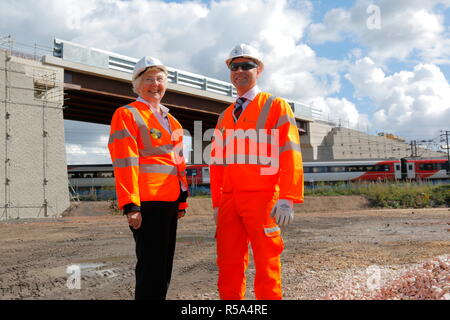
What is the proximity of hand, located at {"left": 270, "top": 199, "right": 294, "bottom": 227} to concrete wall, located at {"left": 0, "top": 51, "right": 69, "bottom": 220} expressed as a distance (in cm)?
1918

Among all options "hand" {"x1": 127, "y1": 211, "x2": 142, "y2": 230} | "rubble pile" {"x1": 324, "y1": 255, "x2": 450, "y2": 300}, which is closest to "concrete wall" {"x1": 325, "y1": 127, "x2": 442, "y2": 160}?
"rubble pile" {"x1": 324, "y1": 255, "x2": 450, "y2": 300}

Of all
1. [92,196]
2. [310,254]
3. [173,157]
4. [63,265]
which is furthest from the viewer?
[92,196]

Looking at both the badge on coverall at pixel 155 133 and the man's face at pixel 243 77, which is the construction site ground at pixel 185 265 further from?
the man's face at pixel 243 77

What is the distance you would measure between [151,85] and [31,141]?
762 inches

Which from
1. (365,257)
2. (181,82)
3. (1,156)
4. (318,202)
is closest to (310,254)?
(365,257)

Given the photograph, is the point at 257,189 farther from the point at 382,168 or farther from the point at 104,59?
the point at 382,168

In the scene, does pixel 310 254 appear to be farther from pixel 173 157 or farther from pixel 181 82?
pixel 181 82

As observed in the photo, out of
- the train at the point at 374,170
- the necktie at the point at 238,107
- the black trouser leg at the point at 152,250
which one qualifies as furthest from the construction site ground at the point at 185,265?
the train at the point at 374,170

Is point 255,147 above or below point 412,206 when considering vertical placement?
above

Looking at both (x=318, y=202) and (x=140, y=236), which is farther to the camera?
(x=318, y=202)

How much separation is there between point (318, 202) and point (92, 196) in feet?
56.1

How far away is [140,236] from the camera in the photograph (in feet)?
9.58

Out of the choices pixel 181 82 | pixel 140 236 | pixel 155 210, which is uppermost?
pixel 181 82

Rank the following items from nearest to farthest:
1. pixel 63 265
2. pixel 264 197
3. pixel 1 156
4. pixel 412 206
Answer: pixel 264 197, pixel 63 265, pixel 1 156, pixel 412 206
